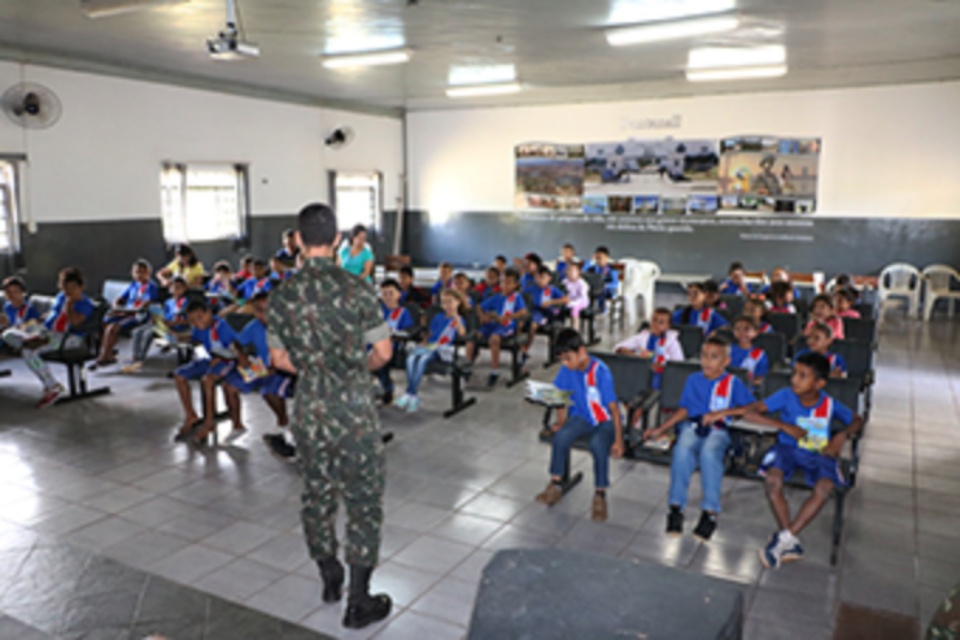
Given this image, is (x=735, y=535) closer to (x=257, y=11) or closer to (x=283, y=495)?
(x=283, y=495)

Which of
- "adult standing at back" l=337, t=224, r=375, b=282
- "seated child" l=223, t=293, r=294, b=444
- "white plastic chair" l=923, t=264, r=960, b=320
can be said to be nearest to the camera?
"seated child" l=223, t=293, r=294, b=444

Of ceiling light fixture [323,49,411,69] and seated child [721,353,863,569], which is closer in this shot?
seated child [721,353,863,569]

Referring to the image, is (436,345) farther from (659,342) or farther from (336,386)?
(336,386)

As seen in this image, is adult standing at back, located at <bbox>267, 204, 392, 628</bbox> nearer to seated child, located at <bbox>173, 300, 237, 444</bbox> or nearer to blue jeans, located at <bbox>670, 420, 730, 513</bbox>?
blue jeans, located at <bbox>670, 420, 730, 513</bbox>

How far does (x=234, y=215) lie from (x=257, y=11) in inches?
226

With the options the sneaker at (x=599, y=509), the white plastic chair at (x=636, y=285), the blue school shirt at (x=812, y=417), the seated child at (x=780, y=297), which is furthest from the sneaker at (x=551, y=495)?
the white plastic chair at (x=636, y=285)

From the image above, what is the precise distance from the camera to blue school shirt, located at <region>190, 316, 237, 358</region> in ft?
18.9

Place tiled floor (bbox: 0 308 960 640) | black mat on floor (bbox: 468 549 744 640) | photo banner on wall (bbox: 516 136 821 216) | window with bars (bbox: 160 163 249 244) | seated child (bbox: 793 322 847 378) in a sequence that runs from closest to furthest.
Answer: black mat on floor (bbox: 468 549 744 640) → tiled floor (bbox: 0 308 960 640) → seated child (bbox: 793 322 847 378) → window with bars (bbox: 160 163 249 244) → photo banner on wall (bbox: 516 136 821 216)

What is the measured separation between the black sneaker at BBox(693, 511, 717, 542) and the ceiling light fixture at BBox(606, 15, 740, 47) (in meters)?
4.92

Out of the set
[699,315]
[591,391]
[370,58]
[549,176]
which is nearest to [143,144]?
[370,58]

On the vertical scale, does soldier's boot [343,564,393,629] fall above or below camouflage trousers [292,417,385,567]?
below

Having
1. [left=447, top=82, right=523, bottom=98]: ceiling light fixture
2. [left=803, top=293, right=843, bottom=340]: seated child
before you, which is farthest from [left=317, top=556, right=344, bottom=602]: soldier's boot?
[left=447, top=82, right=523, bottom=98]: ceiling light fixture

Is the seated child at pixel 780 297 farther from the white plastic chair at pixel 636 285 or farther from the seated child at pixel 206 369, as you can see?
the seated child at pixel 206 369

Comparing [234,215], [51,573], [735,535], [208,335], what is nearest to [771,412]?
[735,535]
